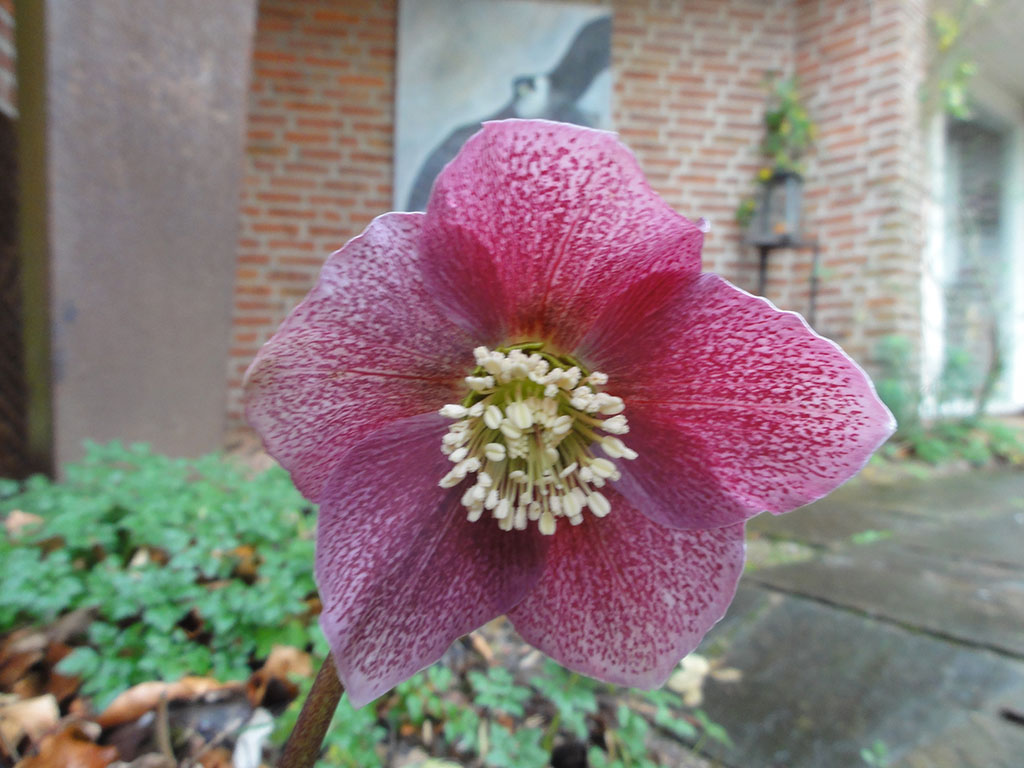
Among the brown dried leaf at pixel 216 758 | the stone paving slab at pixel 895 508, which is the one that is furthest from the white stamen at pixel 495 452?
the stone paving slab at pixel 895 508

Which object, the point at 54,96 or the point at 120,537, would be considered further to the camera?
the point at 54,96

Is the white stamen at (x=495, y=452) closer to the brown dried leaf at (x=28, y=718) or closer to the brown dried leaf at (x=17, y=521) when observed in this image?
the brown dried leaf at (x=28, y=718)

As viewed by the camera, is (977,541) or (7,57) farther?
(977,541)

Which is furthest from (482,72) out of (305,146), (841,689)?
(841,689)

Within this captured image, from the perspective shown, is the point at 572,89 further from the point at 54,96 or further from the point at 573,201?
the point at 573,201

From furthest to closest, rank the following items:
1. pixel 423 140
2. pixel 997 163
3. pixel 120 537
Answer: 1. pixel 997 163
2. pixel 423 140
3. pixel 120 537

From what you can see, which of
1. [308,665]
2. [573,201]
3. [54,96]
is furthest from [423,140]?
[573,201]

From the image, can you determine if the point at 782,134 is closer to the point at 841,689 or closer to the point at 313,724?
the point at 841,689
